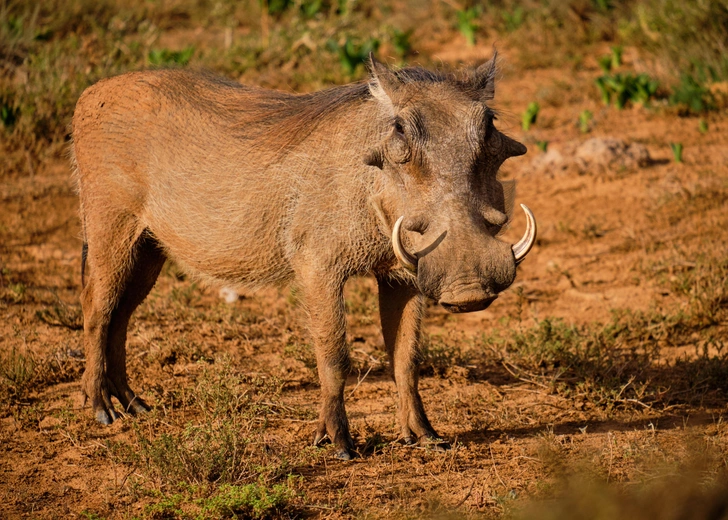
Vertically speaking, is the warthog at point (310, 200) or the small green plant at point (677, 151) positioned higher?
the warthog at point (310, 200)

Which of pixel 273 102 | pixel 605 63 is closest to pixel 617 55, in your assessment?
pixel 605 63

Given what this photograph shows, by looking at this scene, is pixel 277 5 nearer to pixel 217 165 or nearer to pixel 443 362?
pixel 443 362

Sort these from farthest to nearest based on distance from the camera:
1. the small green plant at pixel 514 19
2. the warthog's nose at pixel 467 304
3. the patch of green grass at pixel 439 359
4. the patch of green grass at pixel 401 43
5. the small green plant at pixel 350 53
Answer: the small green plant at pixel 514 19 → the patch of green grass at pixel 401 43 → the small green plant at pixel 350 53 → the patch of green grass at pixel 439 359 → the warthog's nose at pixel 467 304

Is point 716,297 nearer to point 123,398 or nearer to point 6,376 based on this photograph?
point 123,398

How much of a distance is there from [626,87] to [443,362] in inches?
180

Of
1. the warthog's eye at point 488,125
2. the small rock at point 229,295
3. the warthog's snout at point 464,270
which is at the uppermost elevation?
the warthog's eye at point 488,125

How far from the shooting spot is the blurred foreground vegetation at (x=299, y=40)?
7648mm

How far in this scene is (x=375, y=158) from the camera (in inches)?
139

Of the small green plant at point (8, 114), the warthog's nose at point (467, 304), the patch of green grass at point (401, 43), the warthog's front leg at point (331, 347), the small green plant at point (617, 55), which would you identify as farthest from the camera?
the patch of green grass at point (401, 43)

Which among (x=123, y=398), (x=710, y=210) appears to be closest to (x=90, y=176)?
(x=123, y=398)

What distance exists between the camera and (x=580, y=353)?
4902 mm

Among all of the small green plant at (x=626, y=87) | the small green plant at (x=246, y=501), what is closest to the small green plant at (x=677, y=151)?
the small green plant at (x=626, y=87)

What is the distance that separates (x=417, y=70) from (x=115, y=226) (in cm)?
158

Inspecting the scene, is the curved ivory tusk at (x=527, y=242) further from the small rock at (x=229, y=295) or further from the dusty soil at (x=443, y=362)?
the small rock at (x=229, y=295)
